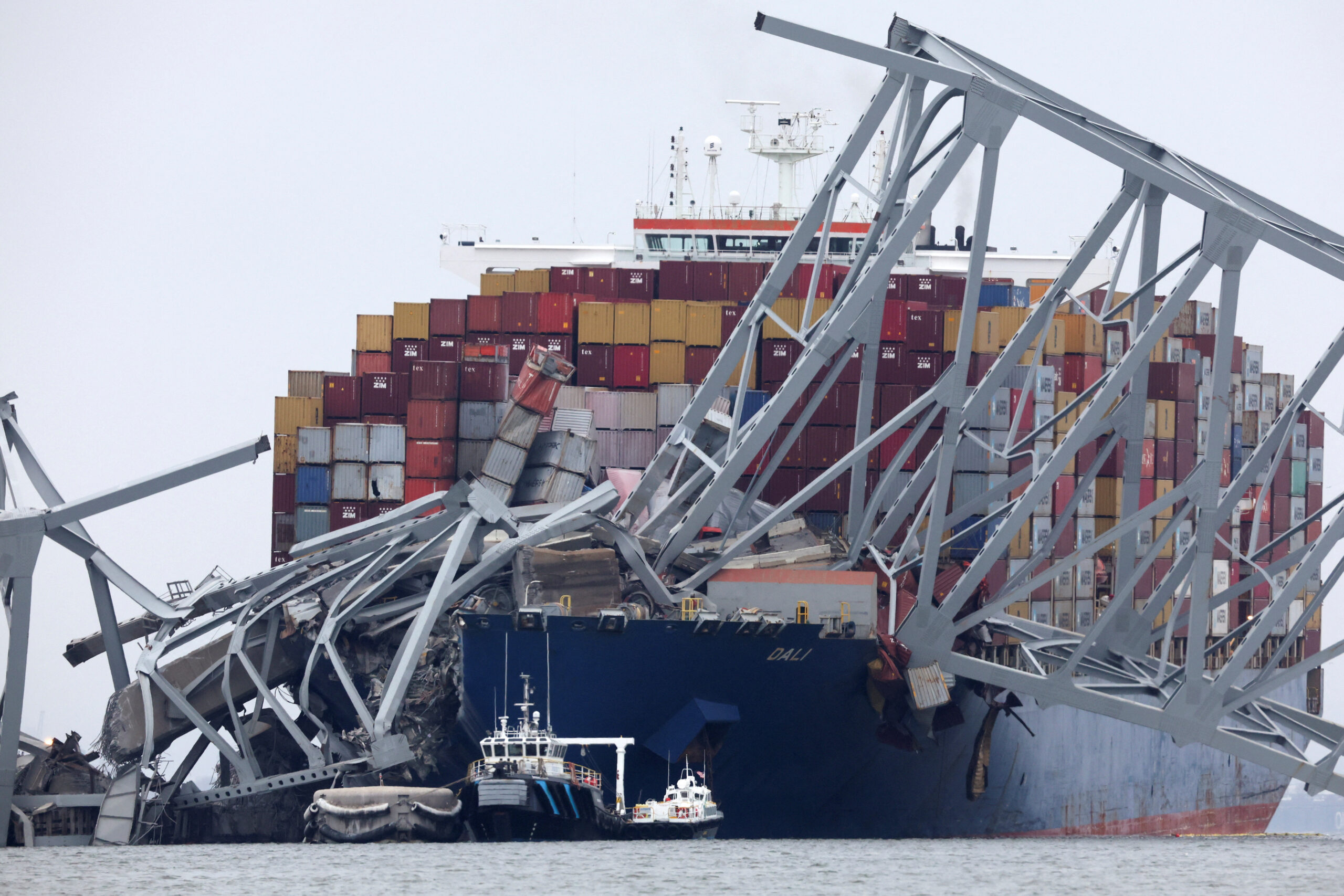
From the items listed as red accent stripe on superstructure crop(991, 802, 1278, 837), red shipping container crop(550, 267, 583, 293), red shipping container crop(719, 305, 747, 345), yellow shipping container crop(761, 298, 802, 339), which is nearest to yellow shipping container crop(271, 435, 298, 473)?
red shipping container crop(550, 267, 583, 293)

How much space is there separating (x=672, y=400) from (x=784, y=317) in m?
4.31

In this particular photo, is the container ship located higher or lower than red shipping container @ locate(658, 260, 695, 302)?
lower

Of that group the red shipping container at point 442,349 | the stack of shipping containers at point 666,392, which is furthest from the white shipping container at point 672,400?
the red shipping container at point 442,349

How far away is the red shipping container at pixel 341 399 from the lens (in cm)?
4497

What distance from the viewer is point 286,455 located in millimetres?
45469

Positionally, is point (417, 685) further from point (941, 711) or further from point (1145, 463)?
point (1145, 463)

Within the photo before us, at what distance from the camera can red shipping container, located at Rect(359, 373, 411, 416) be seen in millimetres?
44938

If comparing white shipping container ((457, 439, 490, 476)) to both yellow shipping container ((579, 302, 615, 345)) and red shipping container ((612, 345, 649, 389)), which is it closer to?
red shipping container ((612, 345, 649, 389))

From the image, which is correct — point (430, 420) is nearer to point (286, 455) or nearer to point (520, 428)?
point (520, 428)

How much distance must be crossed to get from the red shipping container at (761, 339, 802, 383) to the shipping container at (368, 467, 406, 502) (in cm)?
995

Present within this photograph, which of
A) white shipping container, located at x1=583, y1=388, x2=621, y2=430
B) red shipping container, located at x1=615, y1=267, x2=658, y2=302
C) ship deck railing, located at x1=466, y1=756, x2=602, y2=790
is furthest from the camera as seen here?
red shipping container, located at x1=615, y1=267, x2=658, y2=302

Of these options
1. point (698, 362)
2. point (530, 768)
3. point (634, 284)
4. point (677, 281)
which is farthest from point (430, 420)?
point (530, 768)

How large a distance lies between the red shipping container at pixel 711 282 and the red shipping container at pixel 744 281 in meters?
0.15

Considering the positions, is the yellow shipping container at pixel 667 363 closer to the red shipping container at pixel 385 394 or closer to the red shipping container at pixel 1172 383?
the red shipping container at pixel 385 394
